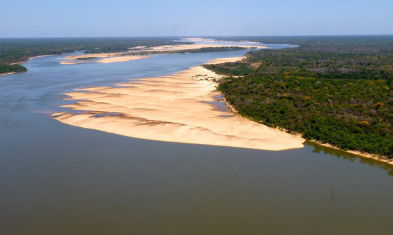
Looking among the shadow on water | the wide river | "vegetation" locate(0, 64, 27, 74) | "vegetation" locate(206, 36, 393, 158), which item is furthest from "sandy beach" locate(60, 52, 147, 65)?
the shadow on water

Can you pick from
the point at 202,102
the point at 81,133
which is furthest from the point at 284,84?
the point at 81,133

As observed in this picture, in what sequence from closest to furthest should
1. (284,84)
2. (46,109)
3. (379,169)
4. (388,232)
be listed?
(388,232) → (379,169) → (46,109) → (284,84)

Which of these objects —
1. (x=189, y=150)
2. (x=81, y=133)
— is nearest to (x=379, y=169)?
(x=189, y=150)

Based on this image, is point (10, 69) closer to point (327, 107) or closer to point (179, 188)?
point (179, 188)

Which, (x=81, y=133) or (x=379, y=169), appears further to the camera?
(x=81, y=133)

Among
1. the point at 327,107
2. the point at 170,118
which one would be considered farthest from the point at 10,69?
the point at 327,107

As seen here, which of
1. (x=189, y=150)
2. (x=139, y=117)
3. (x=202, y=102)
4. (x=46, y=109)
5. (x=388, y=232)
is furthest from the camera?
(x=202, y=102)

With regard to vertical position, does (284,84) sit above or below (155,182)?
above

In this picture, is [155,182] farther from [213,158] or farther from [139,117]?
[139,117]
